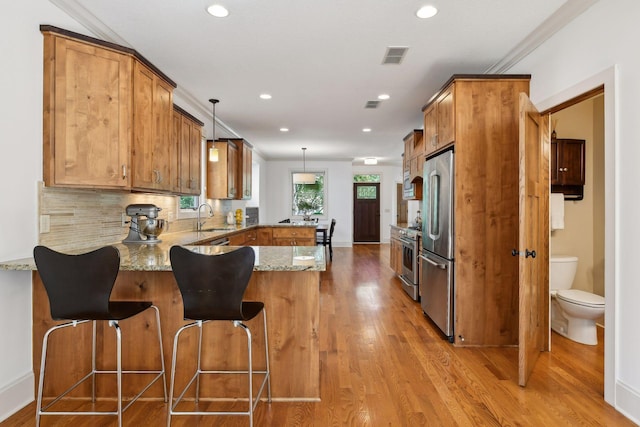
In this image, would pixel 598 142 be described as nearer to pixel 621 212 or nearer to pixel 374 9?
pixel 621 212

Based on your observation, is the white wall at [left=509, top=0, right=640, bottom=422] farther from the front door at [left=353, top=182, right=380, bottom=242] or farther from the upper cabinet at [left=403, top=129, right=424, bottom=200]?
the front door at [left=353, top=182, right=380, bottom=242]

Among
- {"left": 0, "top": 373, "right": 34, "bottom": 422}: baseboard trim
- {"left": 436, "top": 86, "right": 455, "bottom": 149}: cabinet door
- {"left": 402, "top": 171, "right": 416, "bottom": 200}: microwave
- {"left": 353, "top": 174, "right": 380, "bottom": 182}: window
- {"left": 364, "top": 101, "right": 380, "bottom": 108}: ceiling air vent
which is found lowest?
{"left": 0, "top": 373, "right": 34, "bottom": 422}: baseboard trim

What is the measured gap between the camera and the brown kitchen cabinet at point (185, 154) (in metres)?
3.58

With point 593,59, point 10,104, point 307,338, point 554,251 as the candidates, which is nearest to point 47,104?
point 10,104

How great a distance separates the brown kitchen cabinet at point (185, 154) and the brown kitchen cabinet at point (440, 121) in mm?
2601

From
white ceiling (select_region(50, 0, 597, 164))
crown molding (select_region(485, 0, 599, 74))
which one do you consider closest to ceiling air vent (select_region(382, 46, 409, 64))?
white ceiling (select_region(50, 0, 597, 164))

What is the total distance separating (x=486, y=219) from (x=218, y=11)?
2.70m

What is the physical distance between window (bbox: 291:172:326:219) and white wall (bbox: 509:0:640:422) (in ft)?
26.4

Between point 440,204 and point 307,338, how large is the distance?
188cm

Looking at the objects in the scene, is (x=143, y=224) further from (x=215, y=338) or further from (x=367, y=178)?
(x=367, y=178)

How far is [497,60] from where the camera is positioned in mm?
3305

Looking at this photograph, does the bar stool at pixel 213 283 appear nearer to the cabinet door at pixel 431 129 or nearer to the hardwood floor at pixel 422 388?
the hardwood floor at pixel 422 388

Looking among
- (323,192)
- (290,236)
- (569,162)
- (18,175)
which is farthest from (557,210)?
(323,192)

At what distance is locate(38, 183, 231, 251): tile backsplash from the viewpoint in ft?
7.79
